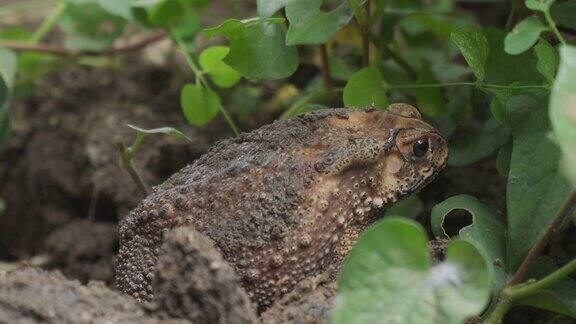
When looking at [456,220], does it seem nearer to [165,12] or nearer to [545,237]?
[545,237]

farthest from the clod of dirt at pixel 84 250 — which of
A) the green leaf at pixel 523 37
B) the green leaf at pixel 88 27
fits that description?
the green leaf at pixel 523 37

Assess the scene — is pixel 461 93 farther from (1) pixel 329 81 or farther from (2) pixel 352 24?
(2) pixel 352 24

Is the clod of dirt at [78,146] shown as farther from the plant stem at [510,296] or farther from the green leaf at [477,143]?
the plant stem at [510,296]

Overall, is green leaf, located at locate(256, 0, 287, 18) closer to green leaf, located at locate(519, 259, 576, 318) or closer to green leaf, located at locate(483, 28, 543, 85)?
green leaf, located at locate(483, 28, 543, 85)

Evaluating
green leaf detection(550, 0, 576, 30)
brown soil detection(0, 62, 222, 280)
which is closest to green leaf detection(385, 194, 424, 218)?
green leaf detection(550, 0, 576, 30)

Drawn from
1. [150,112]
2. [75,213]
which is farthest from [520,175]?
[75,213]

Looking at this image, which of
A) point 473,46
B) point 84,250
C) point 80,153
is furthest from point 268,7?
point 80,153
